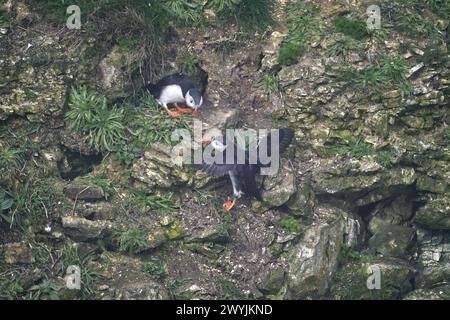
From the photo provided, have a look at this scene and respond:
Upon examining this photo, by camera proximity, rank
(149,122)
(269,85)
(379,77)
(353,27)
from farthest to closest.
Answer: (353,27), (269,85), (379,77), (149,122)

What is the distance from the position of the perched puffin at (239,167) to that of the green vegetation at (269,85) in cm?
79

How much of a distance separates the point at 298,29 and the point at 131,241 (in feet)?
12.5

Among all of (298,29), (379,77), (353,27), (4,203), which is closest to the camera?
(4,203)

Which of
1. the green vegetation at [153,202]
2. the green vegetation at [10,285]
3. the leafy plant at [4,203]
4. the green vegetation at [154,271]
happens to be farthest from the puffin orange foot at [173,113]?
the green vegetation at [10,285]

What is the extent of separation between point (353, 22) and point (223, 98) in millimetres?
2072

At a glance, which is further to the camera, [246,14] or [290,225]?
[246,14]

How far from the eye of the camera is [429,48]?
30.7 ft

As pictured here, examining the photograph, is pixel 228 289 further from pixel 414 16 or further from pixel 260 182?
pixel 414 16

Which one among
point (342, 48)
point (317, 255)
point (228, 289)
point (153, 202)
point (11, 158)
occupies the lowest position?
point (228, 289)

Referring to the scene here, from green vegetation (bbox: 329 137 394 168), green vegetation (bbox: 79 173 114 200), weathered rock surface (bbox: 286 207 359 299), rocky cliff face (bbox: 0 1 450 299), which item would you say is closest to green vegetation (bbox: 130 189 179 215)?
rocky cliff face (bbox: 0 1 450 299)

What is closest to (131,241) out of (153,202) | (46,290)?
(153,202)

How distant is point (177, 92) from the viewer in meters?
8.82

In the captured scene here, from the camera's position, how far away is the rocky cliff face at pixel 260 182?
7.87m
